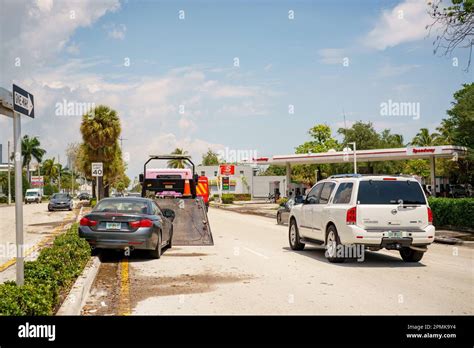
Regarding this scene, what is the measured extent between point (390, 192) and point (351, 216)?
1106 millimetres

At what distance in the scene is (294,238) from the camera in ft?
Answer: 51.4

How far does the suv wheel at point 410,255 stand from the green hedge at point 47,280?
740 cm

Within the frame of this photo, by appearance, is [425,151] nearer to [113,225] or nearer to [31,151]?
[113,225]

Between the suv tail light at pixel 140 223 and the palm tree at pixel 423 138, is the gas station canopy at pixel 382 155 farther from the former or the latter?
the palm tree at pixel 423 138

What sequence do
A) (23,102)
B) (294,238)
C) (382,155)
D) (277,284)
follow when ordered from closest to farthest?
1. (23,102)
2. (277,284)
3. (294,238)
4. (382,155)

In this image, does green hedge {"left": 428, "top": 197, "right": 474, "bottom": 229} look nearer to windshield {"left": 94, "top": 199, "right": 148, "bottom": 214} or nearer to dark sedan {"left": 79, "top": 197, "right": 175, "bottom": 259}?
dark sedan {"left": 79, "top": 197, "right": 175, "bottom": 259}

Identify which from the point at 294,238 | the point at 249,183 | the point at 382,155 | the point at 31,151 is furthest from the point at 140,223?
the point at 31,151

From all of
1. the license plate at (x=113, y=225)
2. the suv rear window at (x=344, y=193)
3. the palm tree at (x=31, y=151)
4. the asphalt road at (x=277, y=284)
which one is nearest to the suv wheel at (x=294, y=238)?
the asphalt road at (x=277, y=284)

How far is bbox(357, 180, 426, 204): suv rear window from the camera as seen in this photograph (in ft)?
40.9

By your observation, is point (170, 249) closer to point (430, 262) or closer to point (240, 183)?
point (430, 262)

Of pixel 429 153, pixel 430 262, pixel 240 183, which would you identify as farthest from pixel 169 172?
pixel 240 183
